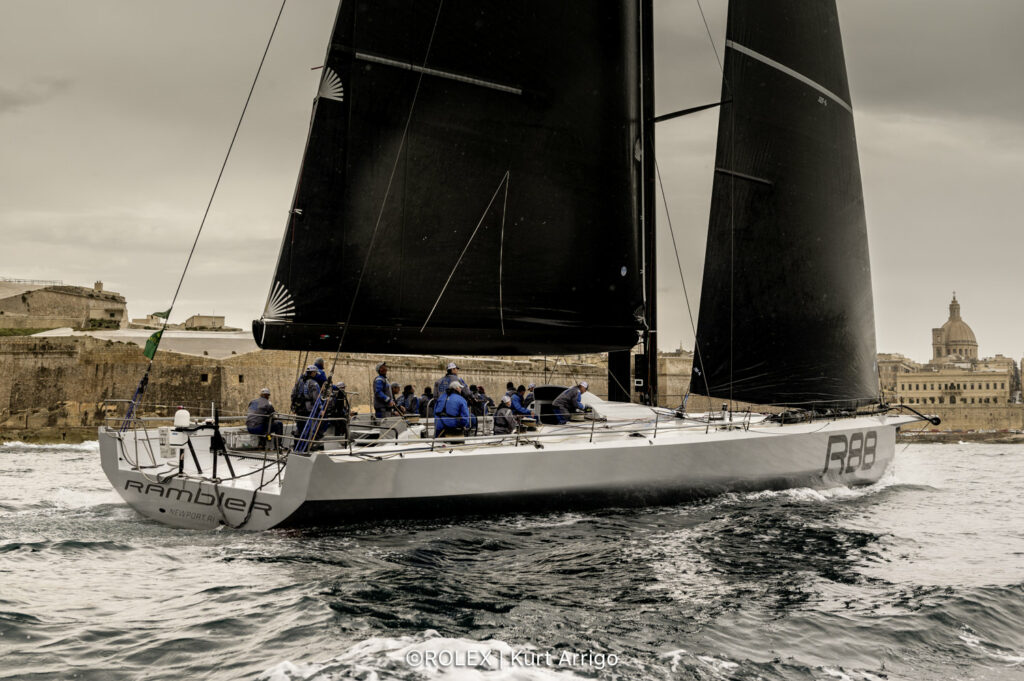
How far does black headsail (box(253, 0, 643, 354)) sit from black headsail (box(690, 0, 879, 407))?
160cm

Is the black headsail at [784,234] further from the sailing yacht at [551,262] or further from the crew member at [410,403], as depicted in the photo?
the crew member at [410,403]

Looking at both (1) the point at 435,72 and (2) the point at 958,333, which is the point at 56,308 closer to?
(1) the point at 435,72

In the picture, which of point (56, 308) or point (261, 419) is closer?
point (261, 419)

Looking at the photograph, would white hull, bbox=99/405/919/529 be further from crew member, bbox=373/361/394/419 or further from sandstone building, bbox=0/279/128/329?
sandstone building, bbox=0/279/128/329

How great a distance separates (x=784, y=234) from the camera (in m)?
12.6

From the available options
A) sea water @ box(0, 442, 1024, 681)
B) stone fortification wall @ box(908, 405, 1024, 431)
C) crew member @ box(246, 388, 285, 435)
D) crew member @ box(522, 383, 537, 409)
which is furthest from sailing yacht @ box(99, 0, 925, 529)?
stone fortification wall @ box(908, 405, 1024, 431)

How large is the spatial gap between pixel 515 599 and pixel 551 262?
5784 millimetres

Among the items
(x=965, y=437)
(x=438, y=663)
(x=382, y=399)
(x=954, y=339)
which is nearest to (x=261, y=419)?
(x=382, y=399)

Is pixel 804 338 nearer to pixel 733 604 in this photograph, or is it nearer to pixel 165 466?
pixel 733 604

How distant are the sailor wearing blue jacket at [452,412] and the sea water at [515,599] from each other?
116 centimetres

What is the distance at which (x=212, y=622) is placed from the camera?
5328 mm

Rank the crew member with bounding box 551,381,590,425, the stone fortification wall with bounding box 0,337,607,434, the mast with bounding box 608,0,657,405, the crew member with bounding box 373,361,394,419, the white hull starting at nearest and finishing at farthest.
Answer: the white hull
the crew member with bounding box 373,361,394,419
the crew member with bounding box 551,381,590,425
the mast with bounding box 608,0,657,405
the stone fortification wall with bounding box 0,337,607,434

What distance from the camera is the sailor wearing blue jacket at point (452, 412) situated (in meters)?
9.11

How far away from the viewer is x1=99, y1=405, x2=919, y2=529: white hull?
25.1ft
